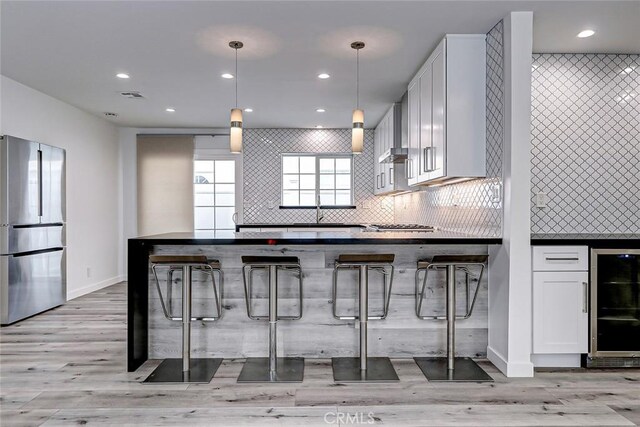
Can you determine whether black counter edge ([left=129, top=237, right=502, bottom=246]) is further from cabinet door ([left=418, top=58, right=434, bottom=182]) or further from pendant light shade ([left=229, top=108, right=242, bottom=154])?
cabinet door ([left=418, top=58, right=434, bottom=182])

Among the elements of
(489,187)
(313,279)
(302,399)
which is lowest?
(302,399)

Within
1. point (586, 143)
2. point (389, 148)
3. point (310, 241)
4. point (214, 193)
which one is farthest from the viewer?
point (214, 193)

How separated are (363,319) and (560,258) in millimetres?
1432

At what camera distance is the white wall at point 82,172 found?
4797 mm

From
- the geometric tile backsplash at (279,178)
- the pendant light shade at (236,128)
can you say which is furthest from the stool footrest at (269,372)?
the geometric tile backsplash at (279,178)

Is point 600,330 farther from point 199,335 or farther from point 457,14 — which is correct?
point 199,335

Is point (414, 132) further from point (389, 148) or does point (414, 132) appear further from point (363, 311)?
point (363, 311)

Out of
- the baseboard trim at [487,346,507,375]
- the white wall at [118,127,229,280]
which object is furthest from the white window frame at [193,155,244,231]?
the baseboard trim at [487,346,507,375]

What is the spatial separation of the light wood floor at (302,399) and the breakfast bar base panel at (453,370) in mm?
69

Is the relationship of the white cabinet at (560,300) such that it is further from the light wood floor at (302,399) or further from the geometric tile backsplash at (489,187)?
the geometric tile backsplash at (489,187)

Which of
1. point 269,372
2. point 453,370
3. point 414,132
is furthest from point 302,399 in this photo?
point 414,132

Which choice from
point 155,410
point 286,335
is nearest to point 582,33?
point 286,335

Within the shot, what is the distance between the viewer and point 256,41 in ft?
11.6

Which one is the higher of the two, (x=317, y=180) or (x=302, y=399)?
(x=317, y=180)
